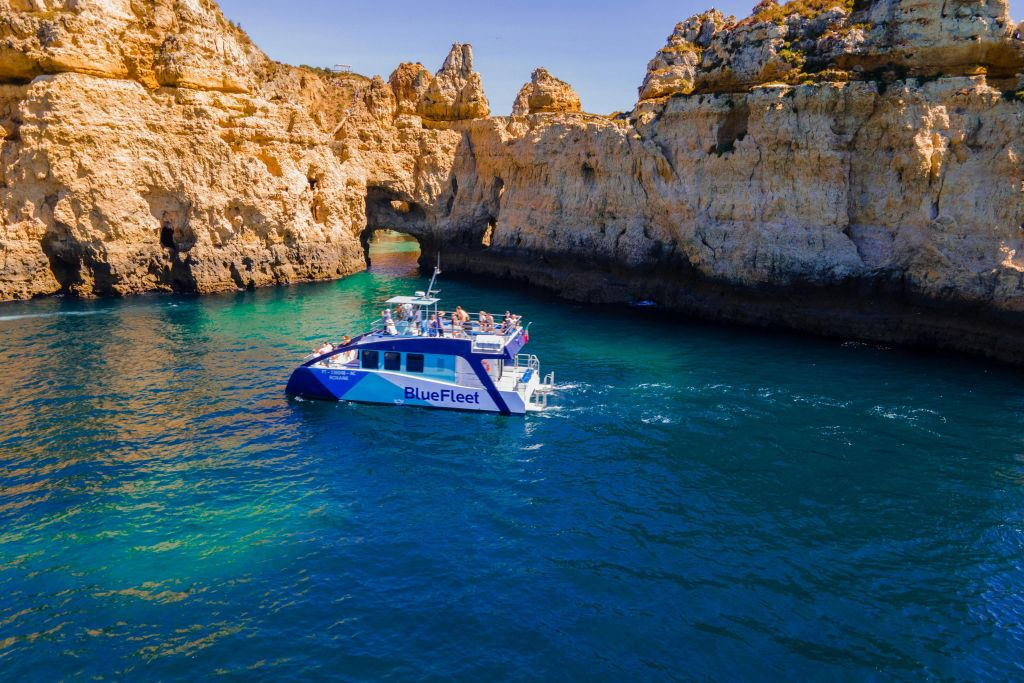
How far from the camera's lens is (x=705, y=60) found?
135 ft

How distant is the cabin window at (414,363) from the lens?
2641cm

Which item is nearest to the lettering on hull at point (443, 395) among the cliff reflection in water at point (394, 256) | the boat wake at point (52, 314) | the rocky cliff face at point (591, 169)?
the rocky cliff face at point (591, 169)

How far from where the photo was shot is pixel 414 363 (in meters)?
26.5

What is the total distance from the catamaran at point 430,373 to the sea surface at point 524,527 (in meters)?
0.74

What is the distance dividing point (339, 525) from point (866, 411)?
1916 cm

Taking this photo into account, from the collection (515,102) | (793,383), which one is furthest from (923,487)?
(515,102)

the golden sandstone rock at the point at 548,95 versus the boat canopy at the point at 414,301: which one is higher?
the golden sandstone rock at the point at 548,95

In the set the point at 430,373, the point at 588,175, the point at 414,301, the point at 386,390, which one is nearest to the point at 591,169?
the point at 588,175

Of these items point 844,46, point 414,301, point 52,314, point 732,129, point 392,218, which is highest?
point 844,46

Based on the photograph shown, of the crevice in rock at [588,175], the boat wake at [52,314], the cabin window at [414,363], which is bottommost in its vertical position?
the boat wake at [52,314]

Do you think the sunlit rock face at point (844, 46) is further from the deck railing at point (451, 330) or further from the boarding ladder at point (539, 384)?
the deck railing at point (451, 330)

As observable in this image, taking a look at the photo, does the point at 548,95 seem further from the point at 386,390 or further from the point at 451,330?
the point at 386,390

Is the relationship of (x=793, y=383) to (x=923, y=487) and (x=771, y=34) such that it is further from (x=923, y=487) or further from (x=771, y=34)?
(x=771, y=34)

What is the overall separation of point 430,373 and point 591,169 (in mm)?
27204
